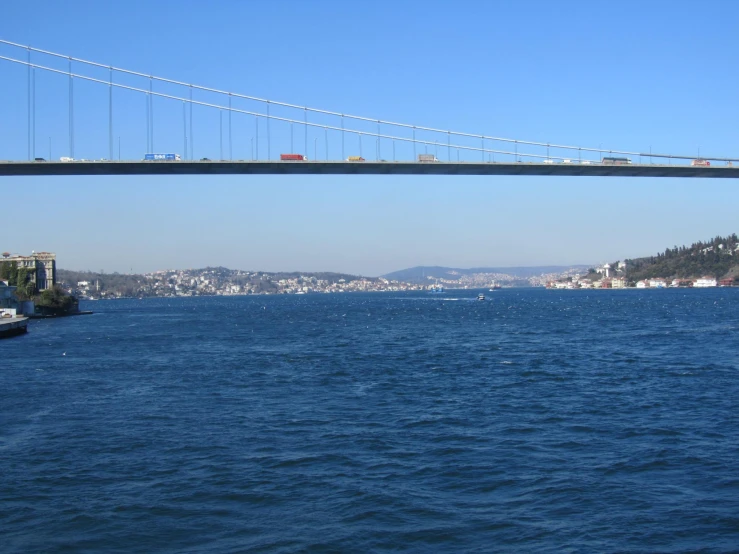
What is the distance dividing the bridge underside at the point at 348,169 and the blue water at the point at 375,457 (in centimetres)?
1299

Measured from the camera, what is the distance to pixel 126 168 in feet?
114

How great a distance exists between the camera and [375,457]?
11.6m

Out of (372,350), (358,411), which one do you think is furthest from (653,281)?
(358,411)

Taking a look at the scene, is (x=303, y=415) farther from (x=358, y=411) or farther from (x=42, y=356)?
(x=42, y=356)

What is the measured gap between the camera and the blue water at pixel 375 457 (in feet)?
27.8

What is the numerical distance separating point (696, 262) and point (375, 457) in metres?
173

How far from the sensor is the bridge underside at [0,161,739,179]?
113ft

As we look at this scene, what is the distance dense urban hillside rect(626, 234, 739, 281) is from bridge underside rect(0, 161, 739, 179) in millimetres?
127999

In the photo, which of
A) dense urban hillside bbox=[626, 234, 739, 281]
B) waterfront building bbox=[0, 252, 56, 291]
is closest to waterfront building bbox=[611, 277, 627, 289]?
dense urban hillside bbox=[626, 234, 739, 281]

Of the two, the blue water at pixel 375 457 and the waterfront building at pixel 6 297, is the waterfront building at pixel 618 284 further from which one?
the blue water at pixel 375 457

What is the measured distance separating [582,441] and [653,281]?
6627 inches

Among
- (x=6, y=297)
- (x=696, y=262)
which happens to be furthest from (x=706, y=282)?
(x=6, y=297)

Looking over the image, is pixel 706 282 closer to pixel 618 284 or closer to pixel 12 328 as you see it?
pixel 618 284

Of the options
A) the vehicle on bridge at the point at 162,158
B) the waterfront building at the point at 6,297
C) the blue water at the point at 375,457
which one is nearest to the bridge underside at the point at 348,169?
the vehicle on bridge at the point at 162,158
